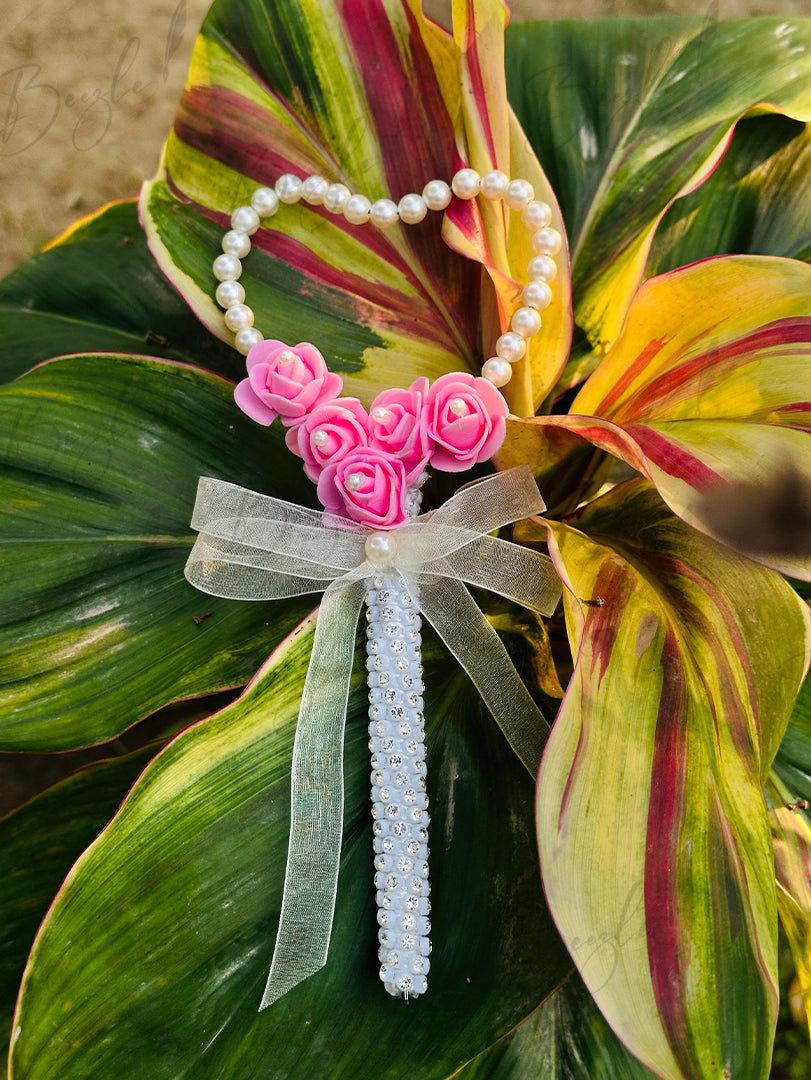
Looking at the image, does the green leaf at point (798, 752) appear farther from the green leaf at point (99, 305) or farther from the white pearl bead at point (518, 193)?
the green leaf at point (99, 305)

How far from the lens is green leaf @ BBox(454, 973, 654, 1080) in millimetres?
667

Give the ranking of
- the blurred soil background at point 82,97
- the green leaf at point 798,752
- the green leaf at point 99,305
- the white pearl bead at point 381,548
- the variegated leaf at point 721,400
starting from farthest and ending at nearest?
the blurred soil background at point 82,97 → the green leaf at point 99,305 → the green leaf at point 798,752 → the white pearl bead at point 381,548 → the variegated leaf at point 721,400

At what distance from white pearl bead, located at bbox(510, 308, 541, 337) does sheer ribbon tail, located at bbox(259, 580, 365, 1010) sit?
0.20 metres

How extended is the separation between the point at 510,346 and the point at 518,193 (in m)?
0.10

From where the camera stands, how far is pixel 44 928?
0.51 meters

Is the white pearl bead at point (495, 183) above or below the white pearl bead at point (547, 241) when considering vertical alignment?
above

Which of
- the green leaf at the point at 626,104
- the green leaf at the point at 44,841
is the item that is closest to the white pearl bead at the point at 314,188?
the green leaf at the point at 626,104

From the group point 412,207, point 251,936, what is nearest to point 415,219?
point 412,207

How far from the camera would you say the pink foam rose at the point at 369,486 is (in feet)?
1.69

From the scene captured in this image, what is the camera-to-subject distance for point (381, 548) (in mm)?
537

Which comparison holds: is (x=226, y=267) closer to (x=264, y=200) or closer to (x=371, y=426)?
(x=264, y=200)

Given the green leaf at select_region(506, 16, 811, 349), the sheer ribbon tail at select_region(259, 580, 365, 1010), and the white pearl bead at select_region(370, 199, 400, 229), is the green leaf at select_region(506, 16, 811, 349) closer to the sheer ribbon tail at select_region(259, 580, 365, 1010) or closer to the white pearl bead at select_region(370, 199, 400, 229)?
the white pearl bead at select_region(370, 199, 400, 229)

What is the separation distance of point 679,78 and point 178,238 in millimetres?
437

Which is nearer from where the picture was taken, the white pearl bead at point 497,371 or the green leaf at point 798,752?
the white pearl bead at point 497,371
